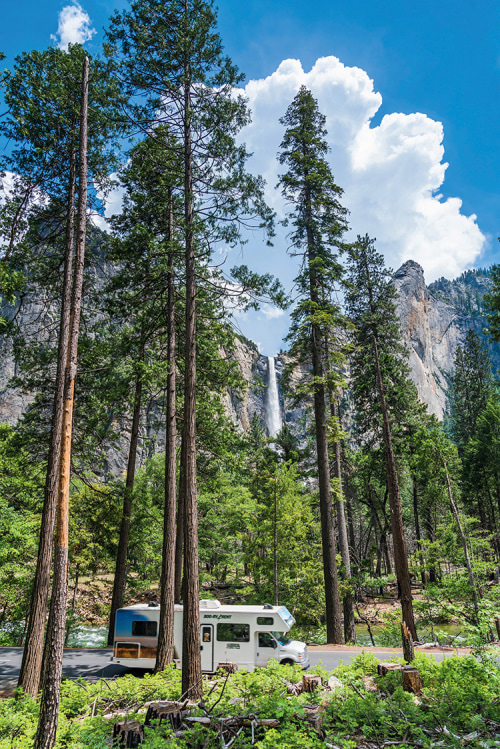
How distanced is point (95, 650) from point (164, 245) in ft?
55.2

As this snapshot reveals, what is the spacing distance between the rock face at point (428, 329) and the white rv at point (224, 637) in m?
77.1

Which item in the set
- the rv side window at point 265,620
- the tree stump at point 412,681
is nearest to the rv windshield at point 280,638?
the rv side window at point 265,620

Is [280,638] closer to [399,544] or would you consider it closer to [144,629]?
[144,629]

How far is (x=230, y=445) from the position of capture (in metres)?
12.9

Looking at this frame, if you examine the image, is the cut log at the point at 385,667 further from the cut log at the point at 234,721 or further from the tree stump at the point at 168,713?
the tree stump at the point at 168,713

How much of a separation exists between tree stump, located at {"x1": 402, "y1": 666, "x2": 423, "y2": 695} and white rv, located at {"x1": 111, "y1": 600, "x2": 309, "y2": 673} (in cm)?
496

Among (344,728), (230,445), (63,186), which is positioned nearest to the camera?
(344,728)

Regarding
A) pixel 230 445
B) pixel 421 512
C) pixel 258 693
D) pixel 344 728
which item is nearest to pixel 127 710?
pixel 258 693

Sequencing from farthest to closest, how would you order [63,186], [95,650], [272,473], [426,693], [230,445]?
1. [272,473]
2. [95,650]
3. [230,445]
4. [63,186]
5. [426,693]

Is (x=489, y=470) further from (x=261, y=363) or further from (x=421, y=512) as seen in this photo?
(x=261, y=363)

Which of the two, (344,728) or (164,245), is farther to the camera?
(164,245)

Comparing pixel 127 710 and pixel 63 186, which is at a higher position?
pixel 63 186

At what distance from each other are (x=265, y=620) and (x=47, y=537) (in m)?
6.55

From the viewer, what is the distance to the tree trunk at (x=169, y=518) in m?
9.94
